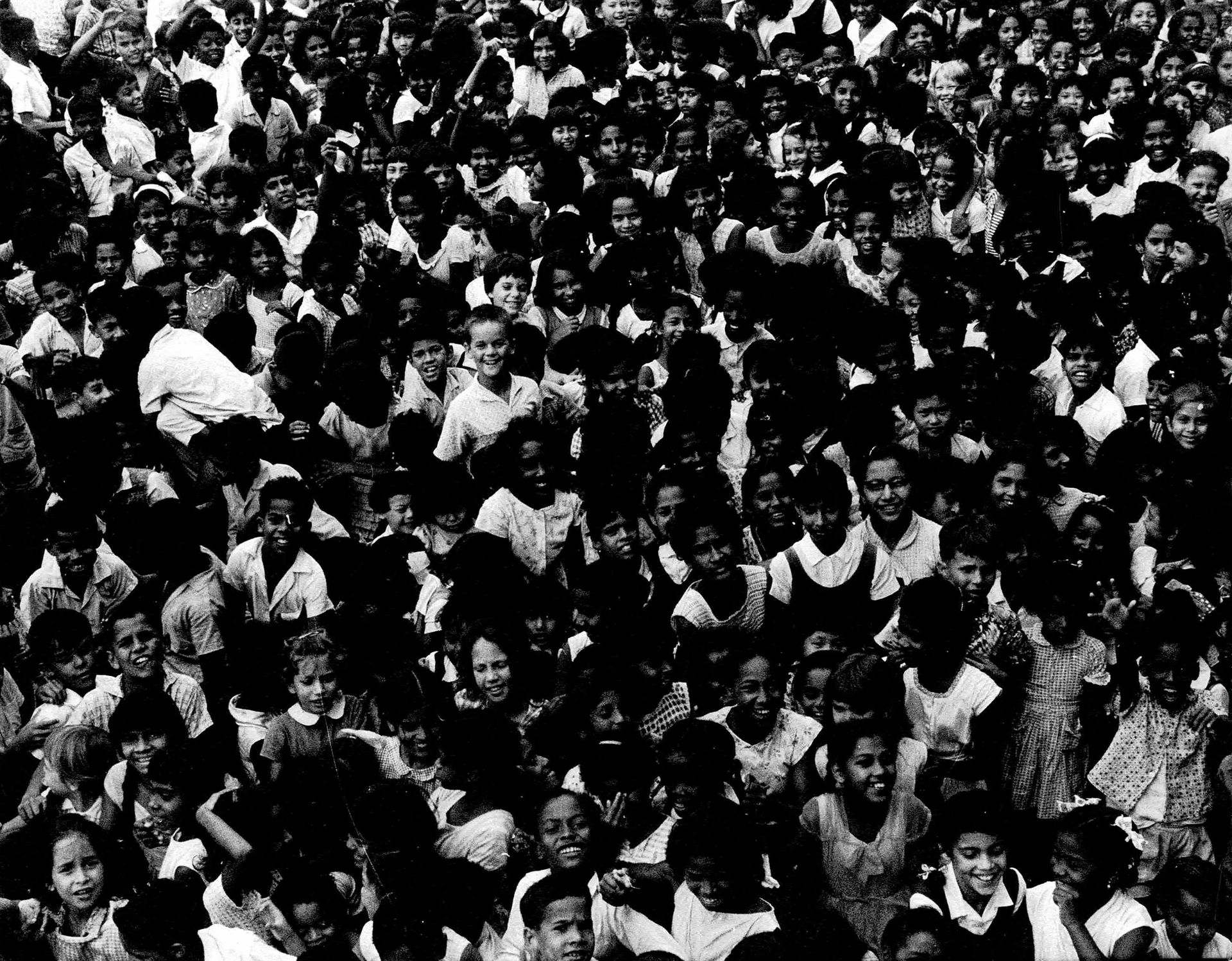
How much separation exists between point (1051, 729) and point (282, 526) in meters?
2.68

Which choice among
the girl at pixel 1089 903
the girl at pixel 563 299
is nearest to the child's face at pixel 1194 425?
the girl at pixel 1089 903

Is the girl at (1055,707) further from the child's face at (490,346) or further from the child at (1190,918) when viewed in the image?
the child's face at (490,346)

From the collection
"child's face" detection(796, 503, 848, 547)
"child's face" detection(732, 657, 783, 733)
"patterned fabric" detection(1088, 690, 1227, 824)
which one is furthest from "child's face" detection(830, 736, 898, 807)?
"child's face" detection(796, 503, 848, 547)

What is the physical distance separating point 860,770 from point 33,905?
234 centimetres

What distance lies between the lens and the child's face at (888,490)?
5789mm

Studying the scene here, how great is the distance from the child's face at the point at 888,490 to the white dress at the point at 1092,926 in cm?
165

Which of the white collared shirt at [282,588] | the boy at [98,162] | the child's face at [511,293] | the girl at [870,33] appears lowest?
the boy at [98,162]

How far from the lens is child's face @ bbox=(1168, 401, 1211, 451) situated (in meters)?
6.13

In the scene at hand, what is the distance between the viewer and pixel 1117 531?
5727mm

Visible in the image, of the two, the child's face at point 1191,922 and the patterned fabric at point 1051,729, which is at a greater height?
the child's face at point 1191,922

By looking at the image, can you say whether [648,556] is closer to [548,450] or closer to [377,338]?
[548,450]

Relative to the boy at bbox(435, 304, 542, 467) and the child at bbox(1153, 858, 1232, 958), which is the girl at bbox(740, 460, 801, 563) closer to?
the boy at bbox(435, 304, 542, 467)

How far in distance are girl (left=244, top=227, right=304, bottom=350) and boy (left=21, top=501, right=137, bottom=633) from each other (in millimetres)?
2010

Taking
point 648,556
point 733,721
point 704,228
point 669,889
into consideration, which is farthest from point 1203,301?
point 669,889
